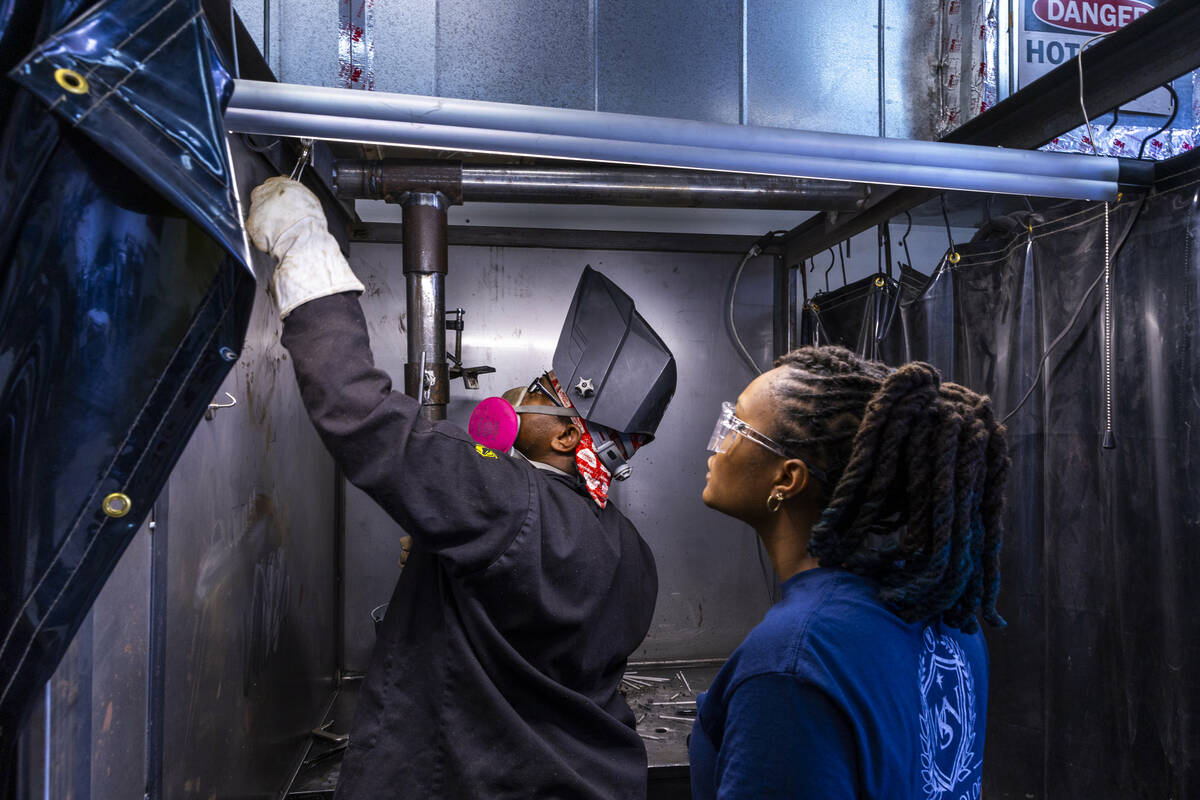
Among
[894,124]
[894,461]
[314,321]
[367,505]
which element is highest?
[894,124]

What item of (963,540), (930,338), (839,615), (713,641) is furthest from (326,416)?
(713,641)

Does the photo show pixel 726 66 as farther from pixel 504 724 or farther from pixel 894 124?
pixel 504 724

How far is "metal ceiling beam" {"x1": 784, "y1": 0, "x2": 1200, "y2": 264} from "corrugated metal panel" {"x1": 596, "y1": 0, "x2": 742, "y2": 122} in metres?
0.53

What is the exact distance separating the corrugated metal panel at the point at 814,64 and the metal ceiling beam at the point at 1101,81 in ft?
0.82

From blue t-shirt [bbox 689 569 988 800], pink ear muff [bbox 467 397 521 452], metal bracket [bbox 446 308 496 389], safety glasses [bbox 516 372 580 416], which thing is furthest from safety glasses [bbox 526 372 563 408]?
blue t-shirt [bbox 689 569 988 800]

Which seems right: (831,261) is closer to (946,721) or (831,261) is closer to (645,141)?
(645,141)

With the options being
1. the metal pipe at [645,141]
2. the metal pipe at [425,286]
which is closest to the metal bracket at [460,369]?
the metal pipe at [425,286]

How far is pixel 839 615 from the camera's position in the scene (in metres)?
0.75

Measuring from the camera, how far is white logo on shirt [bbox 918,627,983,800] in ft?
2.53

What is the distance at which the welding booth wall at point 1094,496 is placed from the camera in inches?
47.4

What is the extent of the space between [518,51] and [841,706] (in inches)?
60.2

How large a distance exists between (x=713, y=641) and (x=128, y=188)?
93.4 inches

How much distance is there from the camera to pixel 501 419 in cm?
146

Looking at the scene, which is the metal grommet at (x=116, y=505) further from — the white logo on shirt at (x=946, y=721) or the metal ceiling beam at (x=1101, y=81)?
the metal ceiling beam at (x=1101, y=81)
